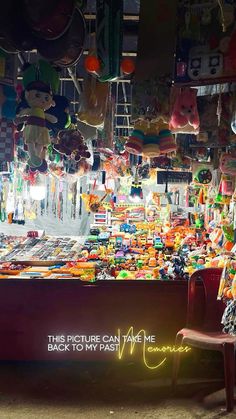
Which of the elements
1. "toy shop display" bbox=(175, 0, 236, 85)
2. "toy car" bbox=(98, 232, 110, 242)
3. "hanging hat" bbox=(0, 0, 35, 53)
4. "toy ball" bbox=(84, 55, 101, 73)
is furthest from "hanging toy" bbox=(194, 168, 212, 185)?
"hanging hat" bbox=(0, 0, 35, 53)

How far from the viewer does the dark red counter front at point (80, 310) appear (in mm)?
3904

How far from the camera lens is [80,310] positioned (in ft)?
12.9

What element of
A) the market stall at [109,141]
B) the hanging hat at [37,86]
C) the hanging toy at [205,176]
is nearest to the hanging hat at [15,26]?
the market stall at [109,141]

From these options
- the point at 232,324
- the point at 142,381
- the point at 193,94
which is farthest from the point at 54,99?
the point at 142,381

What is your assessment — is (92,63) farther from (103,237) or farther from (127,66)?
(103,237)

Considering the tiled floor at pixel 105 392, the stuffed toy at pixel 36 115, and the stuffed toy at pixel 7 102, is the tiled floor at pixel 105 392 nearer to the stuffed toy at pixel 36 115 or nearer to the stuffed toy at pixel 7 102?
the stuffed toy at pixel 36 115

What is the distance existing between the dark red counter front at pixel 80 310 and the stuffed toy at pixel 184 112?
1.49 m

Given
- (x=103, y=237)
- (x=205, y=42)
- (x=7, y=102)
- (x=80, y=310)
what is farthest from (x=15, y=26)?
(x=103, y=237)

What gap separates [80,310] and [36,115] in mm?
1828

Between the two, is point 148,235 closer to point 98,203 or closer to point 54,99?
point 98,203

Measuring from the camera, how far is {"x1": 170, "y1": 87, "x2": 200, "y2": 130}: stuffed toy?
3.48 m

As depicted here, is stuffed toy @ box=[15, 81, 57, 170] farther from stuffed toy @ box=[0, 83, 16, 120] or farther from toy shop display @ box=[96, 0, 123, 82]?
toy shop display @ box=[96, 0, 123, 82]

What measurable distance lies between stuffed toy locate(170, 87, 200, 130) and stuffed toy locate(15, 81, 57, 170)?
1.02 metres

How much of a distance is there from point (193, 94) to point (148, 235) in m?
4.51
